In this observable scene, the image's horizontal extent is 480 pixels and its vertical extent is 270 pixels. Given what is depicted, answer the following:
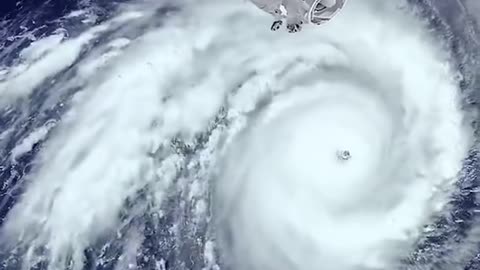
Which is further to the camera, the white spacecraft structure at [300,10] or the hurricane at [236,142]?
the hurricane at [236,142]

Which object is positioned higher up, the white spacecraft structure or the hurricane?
the white spacecraft structure

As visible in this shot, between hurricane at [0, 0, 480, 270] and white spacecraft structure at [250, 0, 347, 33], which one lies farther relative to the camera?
hurricane at [0, 0, 480, 270]

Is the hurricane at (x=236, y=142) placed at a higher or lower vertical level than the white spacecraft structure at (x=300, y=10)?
lower

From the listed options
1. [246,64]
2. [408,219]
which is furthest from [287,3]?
[408,219]

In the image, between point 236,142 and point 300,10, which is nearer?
point 300,10

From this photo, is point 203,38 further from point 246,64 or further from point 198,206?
point 198,206
